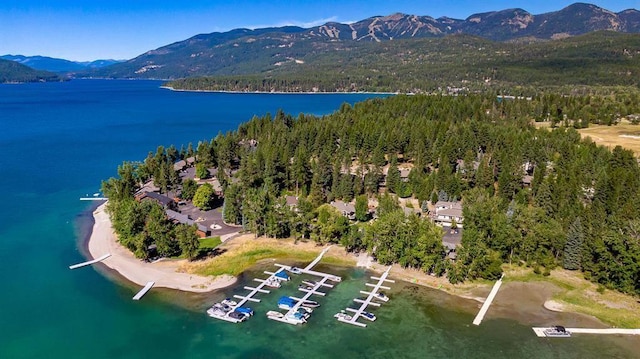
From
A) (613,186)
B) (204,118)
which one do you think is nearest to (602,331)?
(613,186)

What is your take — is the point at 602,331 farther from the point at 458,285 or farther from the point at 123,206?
the point at 123,206

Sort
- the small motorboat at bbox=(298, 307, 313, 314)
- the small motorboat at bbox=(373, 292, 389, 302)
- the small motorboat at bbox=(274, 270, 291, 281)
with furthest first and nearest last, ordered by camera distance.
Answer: the small motorboat at bbox=(274, 270, 291, 281), the small motorboat at bbox=(373, 292, 389, 302), the small motorboat at bbox=(298, 307, 313, 314)

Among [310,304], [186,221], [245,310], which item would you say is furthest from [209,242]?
[310,304]

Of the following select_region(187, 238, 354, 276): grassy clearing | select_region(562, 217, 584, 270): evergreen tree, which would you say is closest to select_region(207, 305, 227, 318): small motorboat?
select_region(187, 238, 354, 276): grassy clearing

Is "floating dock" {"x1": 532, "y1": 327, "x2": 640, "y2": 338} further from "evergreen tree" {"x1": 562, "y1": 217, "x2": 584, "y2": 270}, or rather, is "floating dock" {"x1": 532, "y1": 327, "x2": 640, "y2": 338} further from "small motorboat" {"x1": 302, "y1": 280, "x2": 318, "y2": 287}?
"small motorboat" {"x1": 302, "y1": 280, "x2": 318, "y2": 287}

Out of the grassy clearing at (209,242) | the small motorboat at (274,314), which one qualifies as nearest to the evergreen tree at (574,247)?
the small motorboat at (274,314)

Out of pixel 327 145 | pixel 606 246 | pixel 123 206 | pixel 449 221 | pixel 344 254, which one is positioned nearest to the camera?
pixel 606 246

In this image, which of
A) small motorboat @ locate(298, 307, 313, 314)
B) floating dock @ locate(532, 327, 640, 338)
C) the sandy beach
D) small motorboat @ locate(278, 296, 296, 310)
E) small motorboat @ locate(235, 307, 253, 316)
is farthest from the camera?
the sandy beach

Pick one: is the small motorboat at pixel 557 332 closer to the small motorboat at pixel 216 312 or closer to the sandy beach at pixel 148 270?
the small motorboat at pixel 216 312
